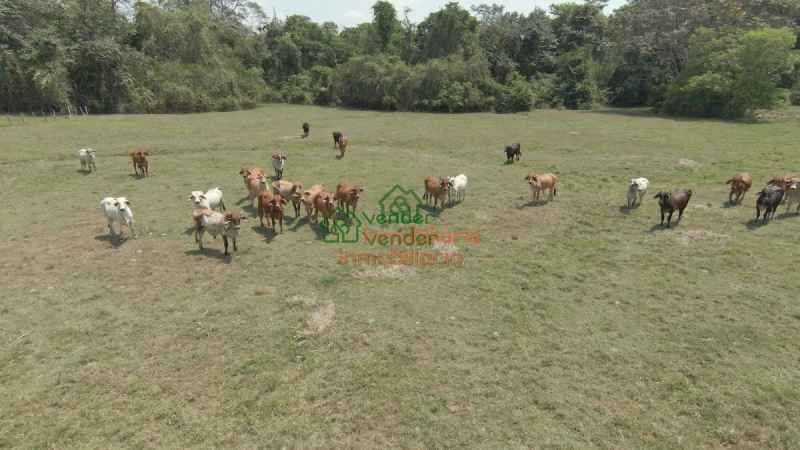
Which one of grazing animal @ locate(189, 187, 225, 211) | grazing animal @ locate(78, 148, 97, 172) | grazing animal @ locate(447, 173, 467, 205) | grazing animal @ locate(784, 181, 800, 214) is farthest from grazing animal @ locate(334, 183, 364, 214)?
grazing animal @ locate(784, 181, 800, 214)

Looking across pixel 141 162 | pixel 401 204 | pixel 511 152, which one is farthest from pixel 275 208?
pixel 511 152

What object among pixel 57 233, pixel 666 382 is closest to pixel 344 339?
pixel 666 382

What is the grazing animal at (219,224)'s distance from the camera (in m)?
10.1

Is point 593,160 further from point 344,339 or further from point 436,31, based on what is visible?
point 436,31

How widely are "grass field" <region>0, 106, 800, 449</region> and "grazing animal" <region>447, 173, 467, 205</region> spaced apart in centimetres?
65

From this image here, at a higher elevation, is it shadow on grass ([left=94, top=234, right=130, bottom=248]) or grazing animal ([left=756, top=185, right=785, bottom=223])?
grazing animal ([left=756, top=185, right=785, bottom=223])

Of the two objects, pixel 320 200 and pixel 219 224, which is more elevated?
pixel 320 200

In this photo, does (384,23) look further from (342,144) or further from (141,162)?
(141,162)

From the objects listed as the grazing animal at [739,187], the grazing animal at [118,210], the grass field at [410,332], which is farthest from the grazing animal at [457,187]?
the grazing animal at [118,210]

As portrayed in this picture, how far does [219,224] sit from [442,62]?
4408cm

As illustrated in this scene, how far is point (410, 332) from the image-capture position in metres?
7.59

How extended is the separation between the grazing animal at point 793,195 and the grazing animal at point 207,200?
17713 mm

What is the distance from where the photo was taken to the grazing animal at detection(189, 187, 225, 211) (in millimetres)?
11766

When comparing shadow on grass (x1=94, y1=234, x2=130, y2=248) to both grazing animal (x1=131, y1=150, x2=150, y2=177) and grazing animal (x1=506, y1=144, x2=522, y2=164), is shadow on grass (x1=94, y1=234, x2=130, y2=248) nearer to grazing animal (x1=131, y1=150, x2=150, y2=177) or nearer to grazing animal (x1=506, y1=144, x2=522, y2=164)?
grazing animal (x1=131, y1=150, x2=150, y2=177)
